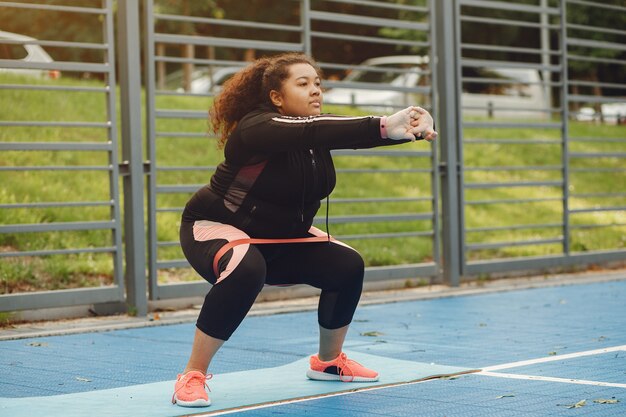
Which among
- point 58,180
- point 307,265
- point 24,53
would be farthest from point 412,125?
point 24,53

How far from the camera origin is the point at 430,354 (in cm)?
684

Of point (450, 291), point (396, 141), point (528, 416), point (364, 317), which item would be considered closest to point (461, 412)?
point (528, 416)

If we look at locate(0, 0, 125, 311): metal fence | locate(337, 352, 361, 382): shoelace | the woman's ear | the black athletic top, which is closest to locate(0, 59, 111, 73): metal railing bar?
locate(0, 0, 125, 311): metal fence

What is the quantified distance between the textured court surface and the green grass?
1.67m

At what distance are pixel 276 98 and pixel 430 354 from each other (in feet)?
6.66

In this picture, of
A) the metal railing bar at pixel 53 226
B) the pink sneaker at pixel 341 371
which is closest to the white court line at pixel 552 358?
the pink sneaker at pixel 341 371

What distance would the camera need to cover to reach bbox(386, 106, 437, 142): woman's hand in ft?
16.1

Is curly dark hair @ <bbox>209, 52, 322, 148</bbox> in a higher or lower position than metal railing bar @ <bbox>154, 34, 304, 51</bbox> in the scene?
lower

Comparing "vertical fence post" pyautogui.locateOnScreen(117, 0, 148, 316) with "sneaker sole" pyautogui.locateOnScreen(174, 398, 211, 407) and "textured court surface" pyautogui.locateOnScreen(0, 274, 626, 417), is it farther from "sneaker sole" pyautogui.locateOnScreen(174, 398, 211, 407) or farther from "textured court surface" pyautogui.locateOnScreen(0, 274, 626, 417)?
"sneaker sole" pyautogui.locateOnScreen(174, 398, 211, 407)

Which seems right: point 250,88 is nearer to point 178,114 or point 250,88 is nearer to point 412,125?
point 412,125

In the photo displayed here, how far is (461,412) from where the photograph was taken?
4.97 metres

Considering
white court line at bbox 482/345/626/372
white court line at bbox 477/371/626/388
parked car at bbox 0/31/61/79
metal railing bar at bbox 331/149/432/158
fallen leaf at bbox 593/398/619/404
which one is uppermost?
parked car at bbox 0/31/61/79

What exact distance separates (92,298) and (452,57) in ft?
14.6

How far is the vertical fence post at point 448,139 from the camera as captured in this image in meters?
11.0
